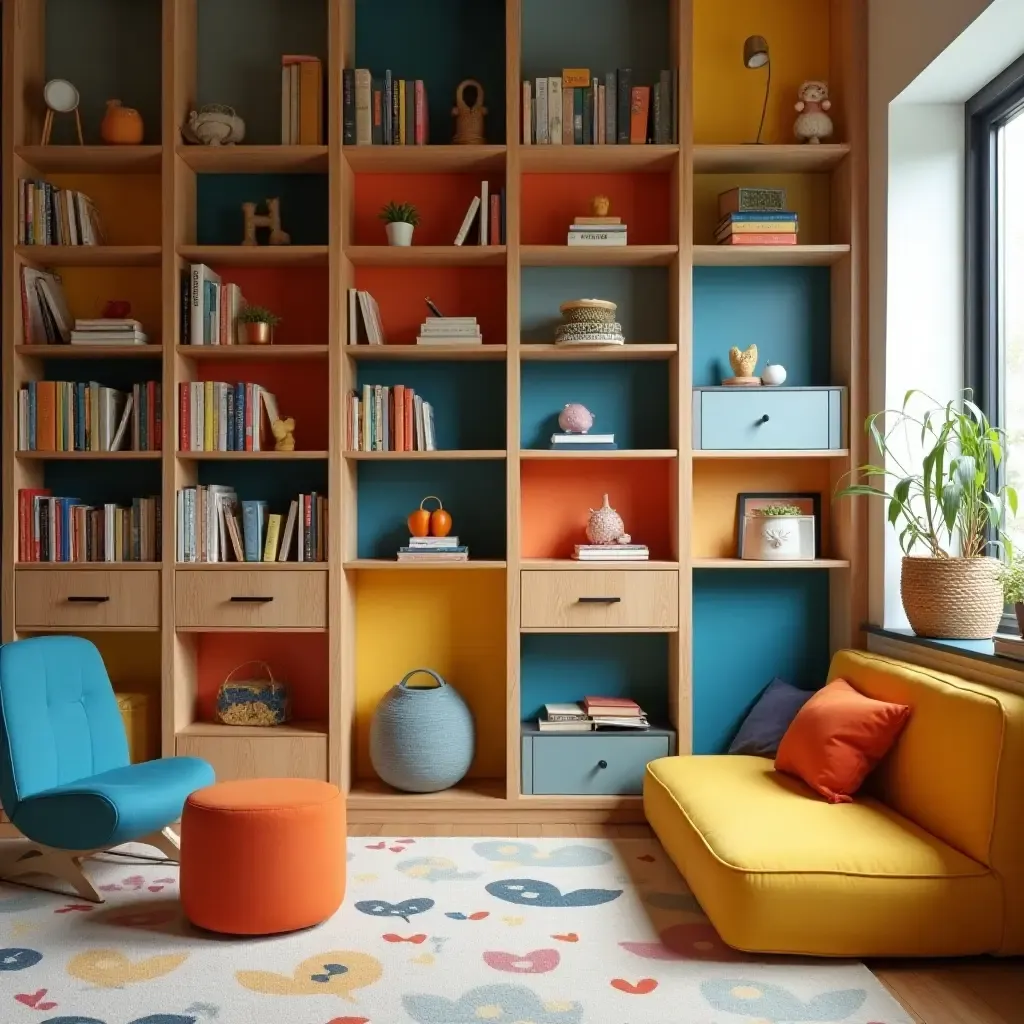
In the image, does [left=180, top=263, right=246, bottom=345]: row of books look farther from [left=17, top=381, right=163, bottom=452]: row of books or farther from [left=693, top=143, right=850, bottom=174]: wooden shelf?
[left=693, top=143, right=850, bottom=174]: wooden shelf

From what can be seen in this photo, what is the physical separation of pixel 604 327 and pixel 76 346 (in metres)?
1.99

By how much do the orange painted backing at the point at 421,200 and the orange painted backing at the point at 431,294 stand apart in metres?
0.13

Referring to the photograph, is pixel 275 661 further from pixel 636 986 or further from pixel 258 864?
pixel 636 986

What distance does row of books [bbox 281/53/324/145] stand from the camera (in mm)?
3979

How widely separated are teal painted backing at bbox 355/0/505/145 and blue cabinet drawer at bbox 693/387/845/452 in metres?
1.46

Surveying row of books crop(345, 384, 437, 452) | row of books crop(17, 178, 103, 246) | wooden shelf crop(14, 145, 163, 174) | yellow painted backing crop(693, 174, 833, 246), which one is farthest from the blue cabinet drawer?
row of books crop(17, 178, 103, 246)

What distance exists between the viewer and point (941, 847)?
8.78 ft

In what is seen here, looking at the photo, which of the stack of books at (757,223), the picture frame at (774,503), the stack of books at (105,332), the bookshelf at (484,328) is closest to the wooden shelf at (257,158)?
the bookshelf at (484,328)

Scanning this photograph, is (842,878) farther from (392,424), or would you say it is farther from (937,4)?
(937,4)

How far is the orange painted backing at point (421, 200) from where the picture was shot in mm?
4227

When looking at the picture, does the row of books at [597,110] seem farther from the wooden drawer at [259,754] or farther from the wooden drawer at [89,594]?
the wooden drawer at [259,754]

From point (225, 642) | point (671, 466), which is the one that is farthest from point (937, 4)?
point (225, 642)

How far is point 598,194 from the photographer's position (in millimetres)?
4211

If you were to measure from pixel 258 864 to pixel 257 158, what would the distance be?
8.50 feet
